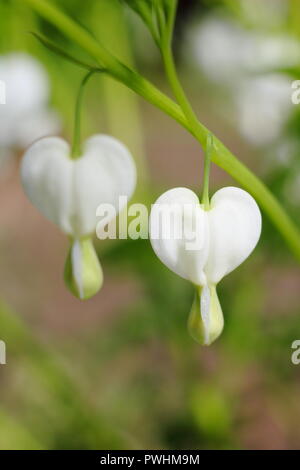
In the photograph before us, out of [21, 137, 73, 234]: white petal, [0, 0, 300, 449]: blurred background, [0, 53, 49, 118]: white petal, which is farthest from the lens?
[0, 53, 49, 118]: white petal

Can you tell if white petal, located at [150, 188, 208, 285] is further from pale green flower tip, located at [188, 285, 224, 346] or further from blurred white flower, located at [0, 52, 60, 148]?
blurred white flower, located at [0, 52, 60, 148]

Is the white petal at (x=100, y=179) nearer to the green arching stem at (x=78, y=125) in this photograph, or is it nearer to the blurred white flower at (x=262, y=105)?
the green arching stem at (x=78, y=125)

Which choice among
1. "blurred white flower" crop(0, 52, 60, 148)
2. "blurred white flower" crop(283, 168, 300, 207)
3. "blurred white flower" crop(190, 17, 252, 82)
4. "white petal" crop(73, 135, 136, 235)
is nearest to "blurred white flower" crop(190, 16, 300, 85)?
"blurred white flower" crop(190, 17, 252, 82)

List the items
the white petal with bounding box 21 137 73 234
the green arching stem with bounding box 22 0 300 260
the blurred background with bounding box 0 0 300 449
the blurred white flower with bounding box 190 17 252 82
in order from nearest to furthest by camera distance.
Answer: the green arching stem with bounding box 22 0 300 260 < the white petal with bounding box 21 137 73 234 < the blurred background with bounding box 0 0 300 449 < the blurred white flower with bounding box 190 17 252 82

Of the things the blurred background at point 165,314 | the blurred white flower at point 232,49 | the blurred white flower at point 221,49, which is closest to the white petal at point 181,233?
the blurred background at point 165,314

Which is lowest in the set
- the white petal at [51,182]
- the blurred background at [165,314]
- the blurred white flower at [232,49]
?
the white petal at [51,182]

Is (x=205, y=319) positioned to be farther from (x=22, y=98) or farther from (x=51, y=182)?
(x=22, y=98)

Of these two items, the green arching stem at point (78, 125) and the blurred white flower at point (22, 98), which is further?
the blurred white flower at point (22, 98)
